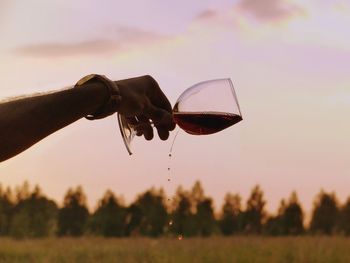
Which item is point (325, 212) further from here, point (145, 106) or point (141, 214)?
point (145, 106)

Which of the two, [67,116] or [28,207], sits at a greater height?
[28,207]

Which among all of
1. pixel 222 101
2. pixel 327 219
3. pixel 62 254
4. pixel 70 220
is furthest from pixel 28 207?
pixel 222 101

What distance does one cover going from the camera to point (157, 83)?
1555 millimetres

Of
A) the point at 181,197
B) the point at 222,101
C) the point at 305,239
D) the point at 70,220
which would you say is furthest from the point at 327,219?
the point at 222,101

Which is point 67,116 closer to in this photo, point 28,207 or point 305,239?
point 305,239

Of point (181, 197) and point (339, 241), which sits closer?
point (339, 241)

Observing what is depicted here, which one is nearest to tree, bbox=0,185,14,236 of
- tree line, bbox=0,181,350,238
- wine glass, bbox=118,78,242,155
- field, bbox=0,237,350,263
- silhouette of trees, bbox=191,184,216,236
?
tree line, bbox=0,181,350,238

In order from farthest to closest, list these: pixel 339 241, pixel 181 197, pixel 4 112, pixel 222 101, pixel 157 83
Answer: pixel 181 197
pixel 339 241
pixel 222 101
pixel 157 83
pixel 4 112

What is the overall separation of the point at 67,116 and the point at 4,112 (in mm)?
115

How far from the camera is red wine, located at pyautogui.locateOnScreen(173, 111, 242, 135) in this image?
188 centimetres

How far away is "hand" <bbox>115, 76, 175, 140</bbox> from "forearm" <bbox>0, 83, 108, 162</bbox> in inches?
5.7

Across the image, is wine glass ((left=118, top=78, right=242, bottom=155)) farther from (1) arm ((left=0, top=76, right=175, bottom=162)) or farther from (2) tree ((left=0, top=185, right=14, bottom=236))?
(2) tree ((left=0, top=185, right=14, bottom=236))

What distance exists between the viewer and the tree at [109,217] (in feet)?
79.9

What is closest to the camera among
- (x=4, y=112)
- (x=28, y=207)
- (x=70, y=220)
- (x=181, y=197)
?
(x=4, y=112)
